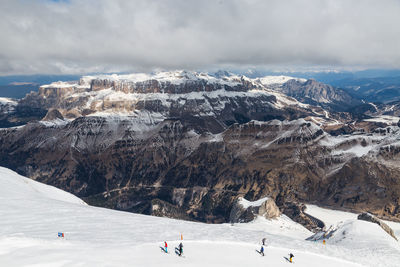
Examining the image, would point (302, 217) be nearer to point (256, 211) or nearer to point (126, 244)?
point (256, 211)

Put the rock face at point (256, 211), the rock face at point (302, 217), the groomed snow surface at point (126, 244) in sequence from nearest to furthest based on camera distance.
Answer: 1. the groomed snow surface at point (126, 244)
2. the rock face at point (256, 211)
3. the rock face at point (302, 217)

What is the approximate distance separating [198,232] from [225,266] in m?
19.2

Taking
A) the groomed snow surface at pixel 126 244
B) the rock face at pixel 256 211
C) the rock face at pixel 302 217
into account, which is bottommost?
the rock face at pixel 302 217

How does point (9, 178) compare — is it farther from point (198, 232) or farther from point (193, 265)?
point (193, 265)

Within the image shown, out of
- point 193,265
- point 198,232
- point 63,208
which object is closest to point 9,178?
point 63,208

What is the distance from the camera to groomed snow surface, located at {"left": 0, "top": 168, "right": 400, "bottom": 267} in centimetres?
3497

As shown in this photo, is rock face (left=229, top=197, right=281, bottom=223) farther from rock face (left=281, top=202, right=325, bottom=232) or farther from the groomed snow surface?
the groomed snow surface

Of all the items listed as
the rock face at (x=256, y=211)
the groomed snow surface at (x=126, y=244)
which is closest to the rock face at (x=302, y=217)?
the rock face at (x=256, y=211)

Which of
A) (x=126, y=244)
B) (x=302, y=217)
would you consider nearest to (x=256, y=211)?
(x=302, y=217)

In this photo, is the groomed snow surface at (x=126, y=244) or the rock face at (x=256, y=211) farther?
the rock face at (x=256, y=211)

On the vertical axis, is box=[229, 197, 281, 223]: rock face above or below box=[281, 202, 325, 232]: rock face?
above

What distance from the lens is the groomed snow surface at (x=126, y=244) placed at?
34969mm

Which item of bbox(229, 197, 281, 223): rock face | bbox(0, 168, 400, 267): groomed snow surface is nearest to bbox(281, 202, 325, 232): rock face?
bbox(229, 197, 281, 223): rock face

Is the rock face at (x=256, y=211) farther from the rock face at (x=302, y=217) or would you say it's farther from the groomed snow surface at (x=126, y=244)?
the groomed snow surface at (x=126, y=244)
